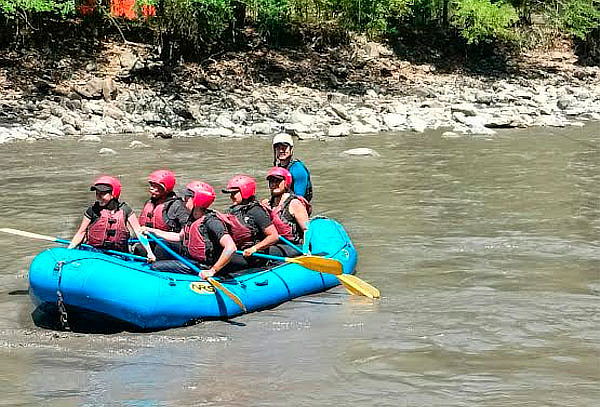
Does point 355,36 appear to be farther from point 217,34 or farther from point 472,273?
point 472,273

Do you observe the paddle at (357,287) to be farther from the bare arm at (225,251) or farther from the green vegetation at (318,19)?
the green vegetation at (318,19)

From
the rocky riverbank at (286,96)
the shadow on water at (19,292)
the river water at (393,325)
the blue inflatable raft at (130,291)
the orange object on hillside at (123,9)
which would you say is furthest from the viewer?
the orange object on hillside at (123,9)

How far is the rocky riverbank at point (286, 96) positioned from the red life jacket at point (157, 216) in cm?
981

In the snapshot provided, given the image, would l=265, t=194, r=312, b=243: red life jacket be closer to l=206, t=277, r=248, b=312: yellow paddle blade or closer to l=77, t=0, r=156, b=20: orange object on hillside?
l=206, t=277, r=248, b=312: yellow paddle blade

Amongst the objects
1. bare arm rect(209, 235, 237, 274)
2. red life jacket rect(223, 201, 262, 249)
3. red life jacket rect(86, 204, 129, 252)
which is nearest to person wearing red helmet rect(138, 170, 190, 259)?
red life jacket rect(86, 204, 129, 252)

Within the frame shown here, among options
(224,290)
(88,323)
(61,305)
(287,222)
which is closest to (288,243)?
(287,222)

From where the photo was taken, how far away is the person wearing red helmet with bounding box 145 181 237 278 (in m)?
5.73

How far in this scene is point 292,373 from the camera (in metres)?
4.79

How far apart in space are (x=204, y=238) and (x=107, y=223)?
737mm

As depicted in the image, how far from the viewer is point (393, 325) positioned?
5633 millimetres

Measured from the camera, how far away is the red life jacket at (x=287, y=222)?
262 inches

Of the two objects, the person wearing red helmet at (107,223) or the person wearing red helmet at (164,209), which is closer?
the person wearing red helmet at (107,223)

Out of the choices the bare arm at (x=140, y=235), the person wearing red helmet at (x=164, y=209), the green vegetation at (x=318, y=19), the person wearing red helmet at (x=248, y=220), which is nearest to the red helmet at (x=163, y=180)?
the person wearing red helmet at (x=164, y=209)

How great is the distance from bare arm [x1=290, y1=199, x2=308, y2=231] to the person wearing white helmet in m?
0.44
